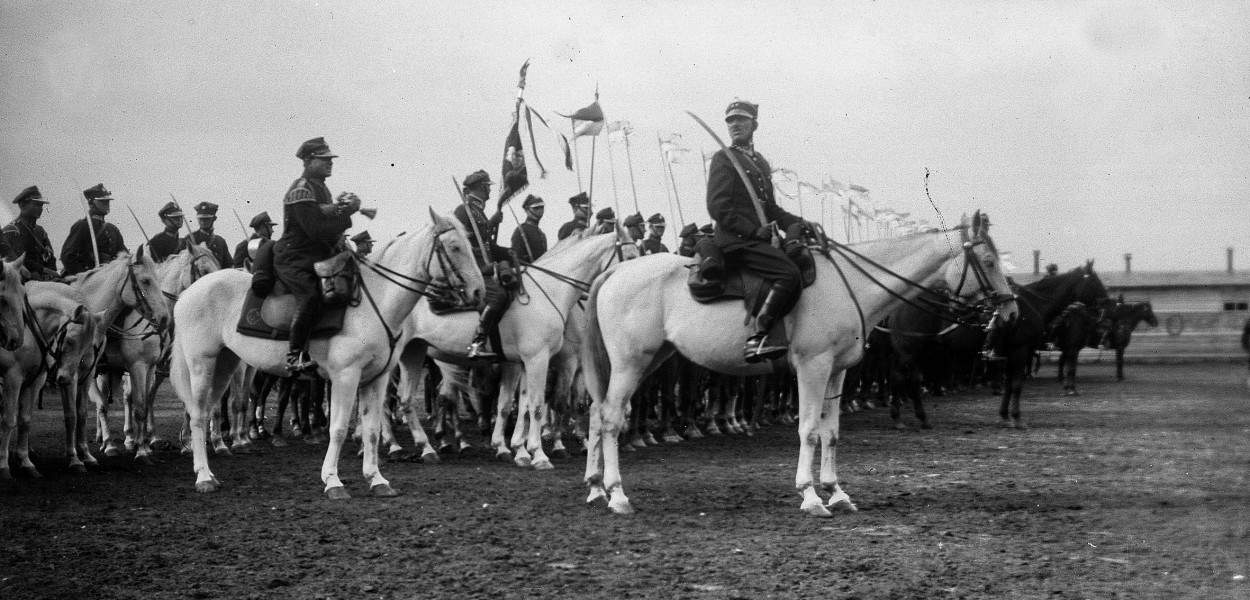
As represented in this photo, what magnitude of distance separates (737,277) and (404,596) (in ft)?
14.5

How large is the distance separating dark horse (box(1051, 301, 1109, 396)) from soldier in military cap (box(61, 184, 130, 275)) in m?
11.4

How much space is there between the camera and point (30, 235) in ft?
47.2

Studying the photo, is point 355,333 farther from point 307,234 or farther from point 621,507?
point 621,507

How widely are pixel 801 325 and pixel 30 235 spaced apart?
32.6 feet

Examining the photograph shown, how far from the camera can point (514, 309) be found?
43.1 feet

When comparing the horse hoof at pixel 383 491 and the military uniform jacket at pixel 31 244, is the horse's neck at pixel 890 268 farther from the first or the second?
the military uniform jacket at pixel 31 244

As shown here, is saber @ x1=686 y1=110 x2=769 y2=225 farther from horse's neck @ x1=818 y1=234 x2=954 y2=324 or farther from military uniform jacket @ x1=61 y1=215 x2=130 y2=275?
military uniform jacket @ x1=61 y1=215 x2=130 y2=275

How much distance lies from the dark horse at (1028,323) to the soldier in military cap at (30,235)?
439 inches

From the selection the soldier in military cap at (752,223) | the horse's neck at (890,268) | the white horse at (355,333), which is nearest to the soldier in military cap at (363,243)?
the white horse at (355,333)

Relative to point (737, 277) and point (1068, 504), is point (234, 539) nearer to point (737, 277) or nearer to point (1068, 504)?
point (737, 277)

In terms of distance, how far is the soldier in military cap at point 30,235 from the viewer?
1411 centimetres

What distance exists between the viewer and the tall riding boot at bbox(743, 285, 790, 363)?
9500mm

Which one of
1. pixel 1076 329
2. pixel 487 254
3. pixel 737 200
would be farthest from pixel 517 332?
pixel 1076 329

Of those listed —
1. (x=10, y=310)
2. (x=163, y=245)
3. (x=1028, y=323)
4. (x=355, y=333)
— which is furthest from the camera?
(x=163, y=245)
